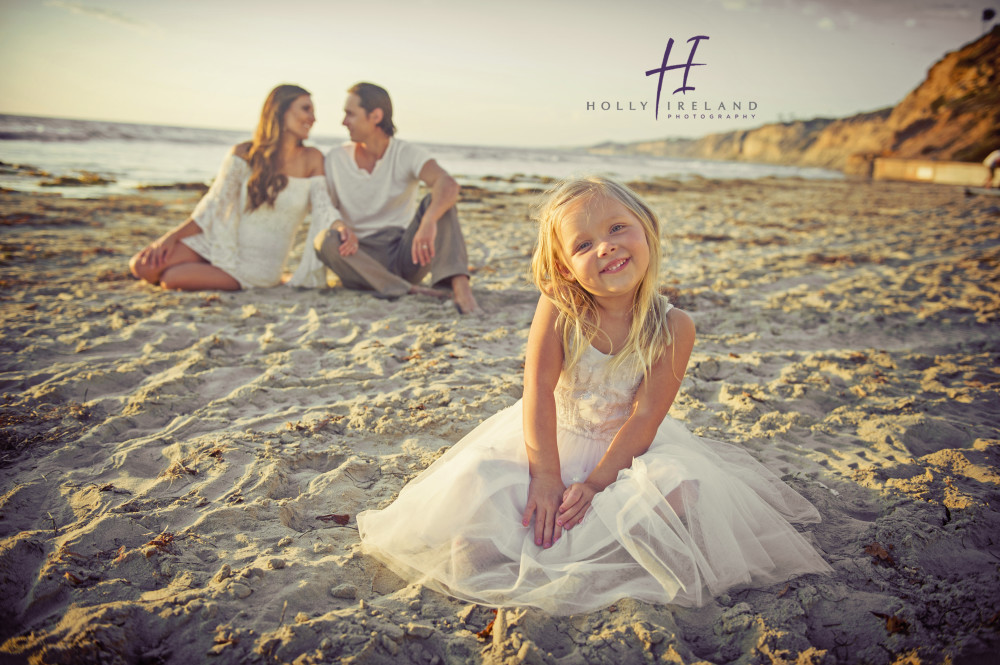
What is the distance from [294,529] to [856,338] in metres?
3.69

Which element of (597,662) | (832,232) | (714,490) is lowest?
(597,662)

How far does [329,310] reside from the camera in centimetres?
407

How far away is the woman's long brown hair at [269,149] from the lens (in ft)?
13.4

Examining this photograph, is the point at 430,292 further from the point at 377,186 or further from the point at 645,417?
the point at 645,417

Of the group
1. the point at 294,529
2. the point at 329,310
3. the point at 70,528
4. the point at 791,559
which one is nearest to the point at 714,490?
the point at 791,559

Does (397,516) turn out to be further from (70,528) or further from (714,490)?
(70,528)

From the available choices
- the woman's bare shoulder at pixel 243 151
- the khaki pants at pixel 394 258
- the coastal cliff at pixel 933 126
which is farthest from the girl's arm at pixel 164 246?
the coastal cliff at pixel 933 126

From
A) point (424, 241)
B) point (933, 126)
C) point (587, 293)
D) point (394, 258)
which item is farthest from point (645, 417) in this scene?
point (933, 126)

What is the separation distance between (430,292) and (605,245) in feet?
9.78

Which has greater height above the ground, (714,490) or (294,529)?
(714,490)

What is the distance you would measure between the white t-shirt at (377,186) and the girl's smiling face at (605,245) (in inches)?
116

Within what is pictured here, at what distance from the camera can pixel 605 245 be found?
5.33 ft

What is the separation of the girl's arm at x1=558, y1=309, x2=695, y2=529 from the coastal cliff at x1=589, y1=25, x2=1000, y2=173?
31128 millimetres

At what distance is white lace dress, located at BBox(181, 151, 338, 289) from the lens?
434cm
